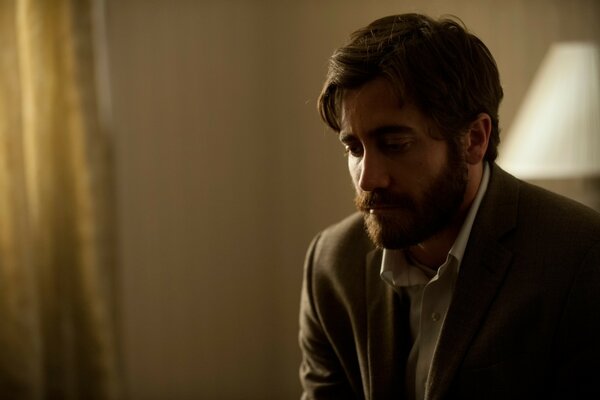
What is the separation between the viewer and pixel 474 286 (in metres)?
1.32

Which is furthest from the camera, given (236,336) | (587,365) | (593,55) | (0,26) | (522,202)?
(236,336)

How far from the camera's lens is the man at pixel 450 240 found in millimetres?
1256

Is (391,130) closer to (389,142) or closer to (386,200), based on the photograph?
(389,142)

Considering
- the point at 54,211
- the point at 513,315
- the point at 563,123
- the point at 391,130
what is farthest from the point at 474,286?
the point at 54,211

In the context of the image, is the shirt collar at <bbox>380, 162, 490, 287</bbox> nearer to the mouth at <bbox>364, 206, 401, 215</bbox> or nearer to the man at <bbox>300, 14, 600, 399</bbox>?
the man at <bbox>300, 14, 600, 399</bbox>

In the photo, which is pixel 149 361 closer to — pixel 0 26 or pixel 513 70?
pixel 0 26

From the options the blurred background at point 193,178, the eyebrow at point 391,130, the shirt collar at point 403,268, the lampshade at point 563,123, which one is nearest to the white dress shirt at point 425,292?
the shirt collar at point 403,268

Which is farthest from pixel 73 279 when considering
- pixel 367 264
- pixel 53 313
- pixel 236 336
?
pixel 367 264

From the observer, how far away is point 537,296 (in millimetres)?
1255

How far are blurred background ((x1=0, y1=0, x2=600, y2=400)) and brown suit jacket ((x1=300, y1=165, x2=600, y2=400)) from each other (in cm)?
134

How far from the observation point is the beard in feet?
4.43

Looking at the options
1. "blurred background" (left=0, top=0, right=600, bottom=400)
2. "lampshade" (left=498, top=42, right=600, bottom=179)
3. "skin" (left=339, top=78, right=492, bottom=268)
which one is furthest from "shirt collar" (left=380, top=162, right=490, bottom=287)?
"blurred background" (left=0, top=0, right=600, bottom=400)

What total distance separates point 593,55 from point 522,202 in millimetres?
962

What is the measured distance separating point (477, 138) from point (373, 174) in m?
0.23
